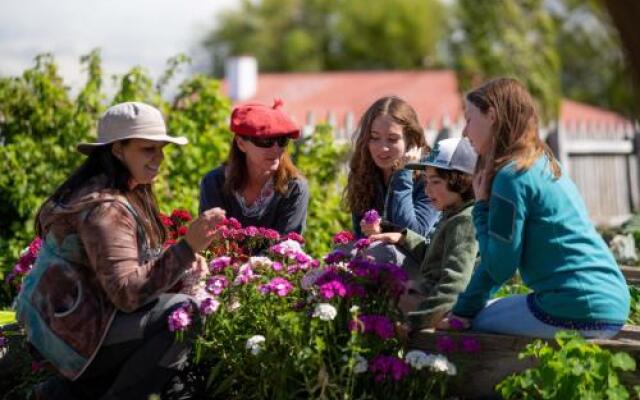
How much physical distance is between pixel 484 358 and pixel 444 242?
0.53 meters

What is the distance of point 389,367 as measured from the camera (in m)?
3.90

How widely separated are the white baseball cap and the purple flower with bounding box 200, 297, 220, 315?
1056 millimetres

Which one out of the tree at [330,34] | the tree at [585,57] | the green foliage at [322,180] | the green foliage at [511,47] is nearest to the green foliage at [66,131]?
the green foliage at [322,180]

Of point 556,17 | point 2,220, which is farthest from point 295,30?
point 2,220

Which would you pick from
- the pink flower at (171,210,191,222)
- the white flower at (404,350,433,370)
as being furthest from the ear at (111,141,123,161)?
the white flower at (404,350,433,370)

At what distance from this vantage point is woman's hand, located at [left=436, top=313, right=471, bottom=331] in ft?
13.8

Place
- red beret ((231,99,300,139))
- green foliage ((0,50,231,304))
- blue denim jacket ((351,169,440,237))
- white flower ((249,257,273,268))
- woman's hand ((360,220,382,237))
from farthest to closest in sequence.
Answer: green foliage ((0,50,231,304)) < red beret ((231,99,300,139)) < blue denim jacket ((351,169,440,237)) < woman's hand ((360,220,382,237)) < white flower ((249,257,273,268))

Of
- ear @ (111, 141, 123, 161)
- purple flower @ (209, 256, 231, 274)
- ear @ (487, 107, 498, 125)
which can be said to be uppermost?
ear @ (487, 107, 498, 125)

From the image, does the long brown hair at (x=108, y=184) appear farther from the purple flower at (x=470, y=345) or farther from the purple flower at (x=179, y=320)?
the purple flower at (x=470, y=345)

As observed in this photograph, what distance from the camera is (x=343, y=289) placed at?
155 inches

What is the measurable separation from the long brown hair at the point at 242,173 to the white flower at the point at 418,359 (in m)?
1.96

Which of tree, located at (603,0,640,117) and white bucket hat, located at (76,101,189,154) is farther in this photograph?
white bucket hat, located at (76,101,189,154)

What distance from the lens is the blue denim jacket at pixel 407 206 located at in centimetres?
527

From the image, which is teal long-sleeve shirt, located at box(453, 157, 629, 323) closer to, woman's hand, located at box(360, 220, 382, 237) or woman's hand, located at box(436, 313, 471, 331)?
woman's hand, located at box(436, 313, 471, 331)
